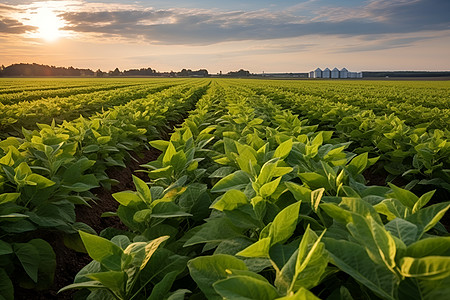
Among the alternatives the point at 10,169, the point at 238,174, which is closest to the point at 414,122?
the point at 238,174

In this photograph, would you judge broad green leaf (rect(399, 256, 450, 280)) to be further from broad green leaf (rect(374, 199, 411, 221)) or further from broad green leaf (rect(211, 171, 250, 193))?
broad green leaf (rect(211, 171, 250, 193))

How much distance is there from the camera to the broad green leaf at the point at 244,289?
0.89 meters

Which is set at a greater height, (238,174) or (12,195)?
(238,174)

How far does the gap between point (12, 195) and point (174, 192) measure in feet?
3.02

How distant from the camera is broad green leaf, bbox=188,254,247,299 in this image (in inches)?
43.1

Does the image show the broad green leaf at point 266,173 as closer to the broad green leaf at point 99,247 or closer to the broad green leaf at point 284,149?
the broad green leaf at point 284,149

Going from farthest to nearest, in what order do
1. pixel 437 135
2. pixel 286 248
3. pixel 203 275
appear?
1. pixel 437 135
2. pixel 286 248
3. pixel 203 275

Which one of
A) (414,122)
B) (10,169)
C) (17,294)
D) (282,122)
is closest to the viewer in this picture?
(10,169)

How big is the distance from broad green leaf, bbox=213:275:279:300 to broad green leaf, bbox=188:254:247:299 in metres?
0.17

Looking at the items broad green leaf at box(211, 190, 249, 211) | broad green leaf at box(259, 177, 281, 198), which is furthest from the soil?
broad green leaf at box(259, 177, 281, 198)

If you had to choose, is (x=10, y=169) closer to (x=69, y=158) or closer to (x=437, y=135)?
(x=69, y=158)

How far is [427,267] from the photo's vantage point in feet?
2.65

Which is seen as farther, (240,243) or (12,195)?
(12,195)

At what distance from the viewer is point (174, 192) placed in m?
2.04
